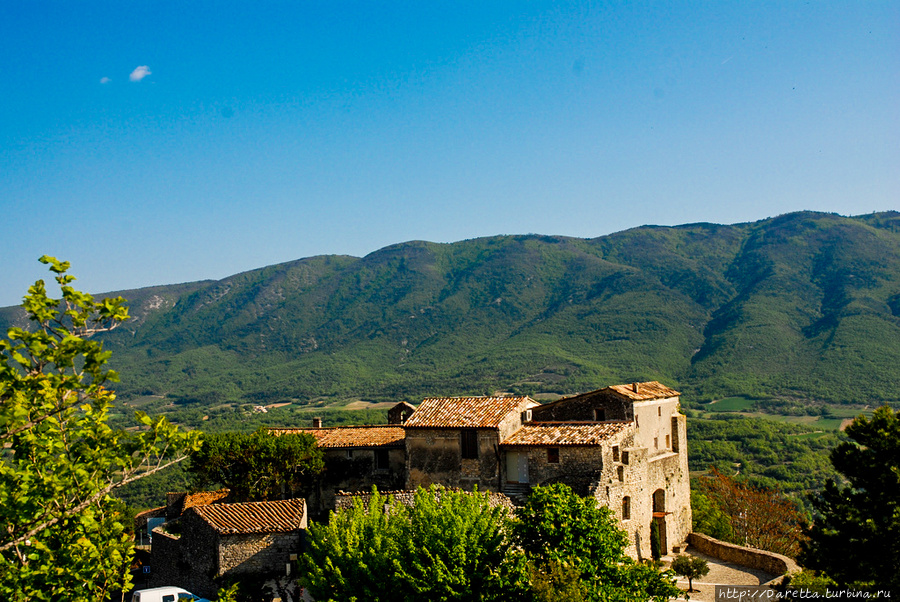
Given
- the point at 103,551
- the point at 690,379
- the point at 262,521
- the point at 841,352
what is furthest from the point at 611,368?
the point at 103,551

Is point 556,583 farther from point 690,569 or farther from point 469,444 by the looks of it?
point 469,444

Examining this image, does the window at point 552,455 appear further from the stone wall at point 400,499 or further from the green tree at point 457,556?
the green tree at point 457,556

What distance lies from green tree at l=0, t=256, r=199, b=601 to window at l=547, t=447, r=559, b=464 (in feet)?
66.8

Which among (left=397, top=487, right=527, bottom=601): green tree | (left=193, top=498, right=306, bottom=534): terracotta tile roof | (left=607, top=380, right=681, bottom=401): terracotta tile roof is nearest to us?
(left=397, top=487, right=527, bottom=601): green tree

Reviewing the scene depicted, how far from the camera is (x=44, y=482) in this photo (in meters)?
10.8

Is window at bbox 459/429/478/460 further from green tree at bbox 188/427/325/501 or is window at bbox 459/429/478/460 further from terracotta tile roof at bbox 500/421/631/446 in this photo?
green tree at bbox 188/427/325/501

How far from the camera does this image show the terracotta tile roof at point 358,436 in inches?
1435

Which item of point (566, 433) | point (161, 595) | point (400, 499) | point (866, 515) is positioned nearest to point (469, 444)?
point (566, 433)

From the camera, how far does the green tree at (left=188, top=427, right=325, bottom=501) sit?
3466 centimetres

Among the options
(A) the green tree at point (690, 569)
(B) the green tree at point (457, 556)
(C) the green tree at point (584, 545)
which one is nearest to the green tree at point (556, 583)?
(C) the green tree at point (584, 545)

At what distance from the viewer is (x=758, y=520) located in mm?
44781

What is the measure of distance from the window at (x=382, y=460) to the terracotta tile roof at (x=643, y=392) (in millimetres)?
12251

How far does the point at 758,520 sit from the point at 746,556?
15.5 m

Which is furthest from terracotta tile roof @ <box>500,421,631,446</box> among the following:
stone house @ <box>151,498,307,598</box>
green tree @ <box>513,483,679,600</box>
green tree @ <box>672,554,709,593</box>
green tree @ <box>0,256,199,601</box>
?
green tree @ <box>0,256,199,601</box>
